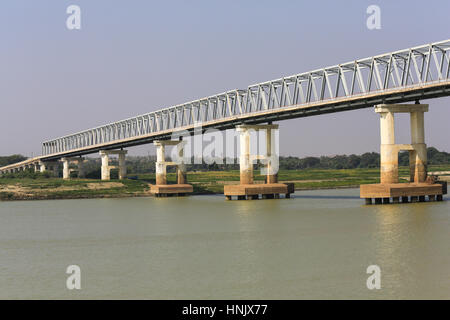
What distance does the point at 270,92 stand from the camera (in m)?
92.8

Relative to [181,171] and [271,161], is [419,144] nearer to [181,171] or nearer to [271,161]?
[271,161]

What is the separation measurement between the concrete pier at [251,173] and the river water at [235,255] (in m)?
28.4

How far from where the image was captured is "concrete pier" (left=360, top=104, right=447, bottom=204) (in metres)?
69.1

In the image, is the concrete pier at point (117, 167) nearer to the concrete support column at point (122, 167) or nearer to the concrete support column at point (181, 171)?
the concrete support column at point (122, 167)

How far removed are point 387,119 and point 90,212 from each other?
36.0 meters

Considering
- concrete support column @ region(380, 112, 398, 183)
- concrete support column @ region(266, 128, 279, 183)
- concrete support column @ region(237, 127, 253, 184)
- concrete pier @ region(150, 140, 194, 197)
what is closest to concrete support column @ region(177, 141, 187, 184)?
concrete pier @ region(150, 140, 194, 197)

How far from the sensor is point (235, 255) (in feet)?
124

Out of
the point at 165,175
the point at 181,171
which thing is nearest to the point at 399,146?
the point at 181,171

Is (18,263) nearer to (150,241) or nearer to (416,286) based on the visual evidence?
(150,241)

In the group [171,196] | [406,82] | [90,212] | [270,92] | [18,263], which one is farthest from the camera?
[171,196]

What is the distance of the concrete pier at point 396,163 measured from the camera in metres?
69.1

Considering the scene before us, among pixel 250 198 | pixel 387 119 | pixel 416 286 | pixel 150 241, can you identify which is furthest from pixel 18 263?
pixel 250 198

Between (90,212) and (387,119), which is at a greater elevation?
(387,119)
